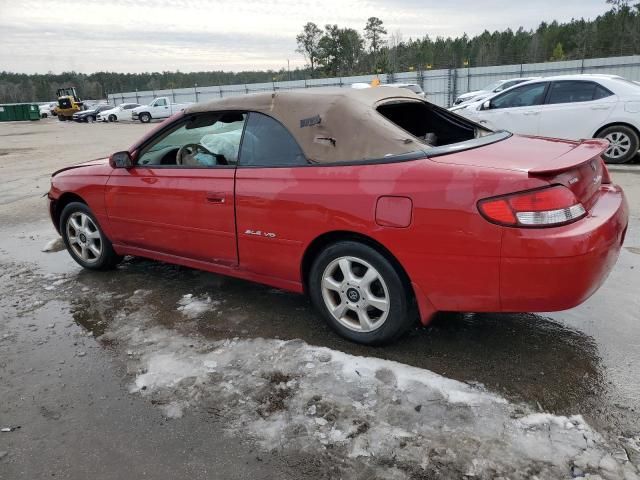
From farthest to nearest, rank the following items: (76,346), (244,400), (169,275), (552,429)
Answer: (169,275)
(76,346)
(244,400)
(552,429)

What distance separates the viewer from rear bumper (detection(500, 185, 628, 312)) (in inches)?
96.0

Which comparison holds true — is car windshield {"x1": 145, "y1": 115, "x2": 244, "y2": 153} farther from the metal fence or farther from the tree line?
the tree line

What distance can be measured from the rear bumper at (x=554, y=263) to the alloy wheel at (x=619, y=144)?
23.7 ft

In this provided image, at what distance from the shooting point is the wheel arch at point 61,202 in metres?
4.79

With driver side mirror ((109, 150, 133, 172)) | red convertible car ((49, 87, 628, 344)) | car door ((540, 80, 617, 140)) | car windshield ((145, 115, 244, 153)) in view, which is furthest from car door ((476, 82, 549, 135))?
driver side mirror ((109, 150, 133, 172))

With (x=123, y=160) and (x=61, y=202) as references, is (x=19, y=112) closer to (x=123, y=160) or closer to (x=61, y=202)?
(x=61, y=202)

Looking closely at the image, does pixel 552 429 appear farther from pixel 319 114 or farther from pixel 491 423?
pixel 319 114

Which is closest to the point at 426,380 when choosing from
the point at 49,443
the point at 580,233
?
the point at 580,233

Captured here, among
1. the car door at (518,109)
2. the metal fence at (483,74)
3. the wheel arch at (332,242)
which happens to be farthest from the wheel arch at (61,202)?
the metal fence at (483,74)

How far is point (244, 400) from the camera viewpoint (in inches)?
106

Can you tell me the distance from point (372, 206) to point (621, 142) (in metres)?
7.85

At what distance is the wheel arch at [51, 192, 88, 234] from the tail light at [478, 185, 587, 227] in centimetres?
377

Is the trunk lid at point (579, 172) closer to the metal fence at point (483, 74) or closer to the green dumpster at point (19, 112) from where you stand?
the metal fence at point (483, 74)

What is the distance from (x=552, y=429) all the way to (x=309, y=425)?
1145 millimetres
